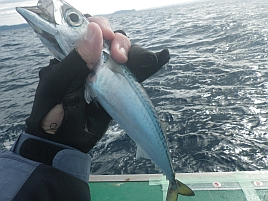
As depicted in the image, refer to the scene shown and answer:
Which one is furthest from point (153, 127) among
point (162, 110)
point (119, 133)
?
point (162, 110)

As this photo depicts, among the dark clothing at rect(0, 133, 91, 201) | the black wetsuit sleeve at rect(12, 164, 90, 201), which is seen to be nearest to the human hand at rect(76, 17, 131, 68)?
the dark clothing at rect(0, 133, 91, 201)

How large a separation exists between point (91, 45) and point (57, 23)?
367 millimetres

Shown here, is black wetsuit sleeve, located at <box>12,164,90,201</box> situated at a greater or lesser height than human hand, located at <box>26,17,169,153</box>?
lesser

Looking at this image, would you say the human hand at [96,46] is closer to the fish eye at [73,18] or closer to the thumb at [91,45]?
the thumb at [91,45]

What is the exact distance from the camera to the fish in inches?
83.7

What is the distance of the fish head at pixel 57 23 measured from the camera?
2090 mm

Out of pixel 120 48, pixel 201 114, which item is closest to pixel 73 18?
pixel 120 48

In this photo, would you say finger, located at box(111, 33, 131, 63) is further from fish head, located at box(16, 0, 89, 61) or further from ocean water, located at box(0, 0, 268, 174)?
ocean water, located at box(0, 0, 268, 174)

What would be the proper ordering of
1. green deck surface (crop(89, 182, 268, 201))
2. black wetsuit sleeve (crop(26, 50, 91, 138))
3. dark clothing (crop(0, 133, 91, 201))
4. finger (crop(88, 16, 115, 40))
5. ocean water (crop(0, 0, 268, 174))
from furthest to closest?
ocean water (crop(0, 0, 268, 174)), green deck surface (crop(89, 182, 268, 201)), finger (crop(88, 16, 115, 40)), black wetsuit sleeve (crop(26, 50, 91, 138)), dark clothing (crop(0, 133, 91, 201))

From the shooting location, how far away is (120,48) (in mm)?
2354

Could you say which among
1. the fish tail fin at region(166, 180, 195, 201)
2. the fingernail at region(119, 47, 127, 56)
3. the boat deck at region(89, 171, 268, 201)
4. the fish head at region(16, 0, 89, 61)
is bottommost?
the boat deck at region(89, 171, 268, 201)

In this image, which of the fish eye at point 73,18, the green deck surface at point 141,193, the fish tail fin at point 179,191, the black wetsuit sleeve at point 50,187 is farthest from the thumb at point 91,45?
the green deck surface at point 141,193

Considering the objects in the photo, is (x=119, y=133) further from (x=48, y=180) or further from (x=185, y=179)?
(x=48, y=180)

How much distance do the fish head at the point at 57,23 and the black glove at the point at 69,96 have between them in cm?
15
